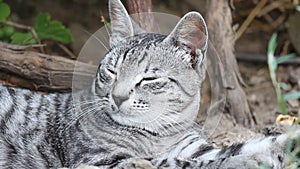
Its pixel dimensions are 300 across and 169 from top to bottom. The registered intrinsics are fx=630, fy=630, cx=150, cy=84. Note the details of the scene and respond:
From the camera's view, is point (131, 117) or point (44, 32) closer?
point (131, 117)

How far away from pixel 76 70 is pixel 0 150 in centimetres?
109

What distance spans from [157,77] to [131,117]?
288 mm

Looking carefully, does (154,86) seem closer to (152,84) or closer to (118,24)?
(152,84)

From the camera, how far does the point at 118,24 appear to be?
4.14m

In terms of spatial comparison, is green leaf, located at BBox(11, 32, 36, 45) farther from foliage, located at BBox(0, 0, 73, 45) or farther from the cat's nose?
the cat's nose

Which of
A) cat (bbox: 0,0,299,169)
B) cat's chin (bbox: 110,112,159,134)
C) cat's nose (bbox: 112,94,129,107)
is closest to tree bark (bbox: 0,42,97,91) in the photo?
cat (bbox: 0,0,299,169)

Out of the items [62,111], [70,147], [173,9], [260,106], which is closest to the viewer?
[70,147]

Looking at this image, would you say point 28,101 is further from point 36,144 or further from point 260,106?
point 260,106

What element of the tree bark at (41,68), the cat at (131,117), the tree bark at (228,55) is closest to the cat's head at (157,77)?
the cat at (131,117)

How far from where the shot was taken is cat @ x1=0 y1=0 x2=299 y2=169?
12.1 feet

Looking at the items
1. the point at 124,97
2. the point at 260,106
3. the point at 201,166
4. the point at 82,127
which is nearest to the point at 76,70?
the point at 82,127

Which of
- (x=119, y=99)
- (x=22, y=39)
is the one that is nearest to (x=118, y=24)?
(x=119, y=99)

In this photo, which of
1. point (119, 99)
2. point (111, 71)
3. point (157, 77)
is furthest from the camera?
point (111, 71)

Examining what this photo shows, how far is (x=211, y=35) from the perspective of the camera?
5.17 metres
